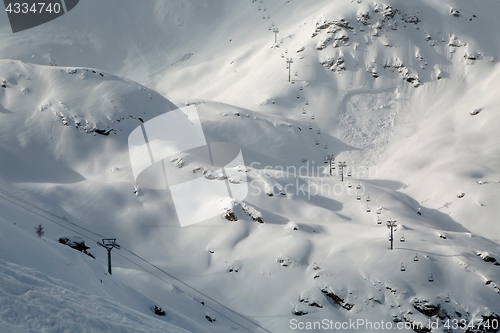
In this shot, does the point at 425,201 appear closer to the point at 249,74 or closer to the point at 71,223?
the point at 71,223

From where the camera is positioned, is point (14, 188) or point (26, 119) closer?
point (14, 188)

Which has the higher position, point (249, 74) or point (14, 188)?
point (249, 74)

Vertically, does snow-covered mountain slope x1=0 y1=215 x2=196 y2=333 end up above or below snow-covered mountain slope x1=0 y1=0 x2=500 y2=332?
below

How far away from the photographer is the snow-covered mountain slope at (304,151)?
127ft

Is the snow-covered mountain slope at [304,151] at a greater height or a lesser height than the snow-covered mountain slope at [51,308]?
greater

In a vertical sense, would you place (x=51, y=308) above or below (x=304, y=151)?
below

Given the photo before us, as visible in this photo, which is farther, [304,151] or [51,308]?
[304,151]

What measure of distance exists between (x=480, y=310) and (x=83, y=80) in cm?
4812

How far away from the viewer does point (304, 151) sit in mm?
62594

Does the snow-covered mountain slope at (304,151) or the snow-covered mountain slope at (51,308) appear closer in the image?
Result: the snow-covered mountain slope at (51,308)

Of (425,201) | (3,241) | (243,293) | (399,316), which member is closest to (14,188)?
(243,293)

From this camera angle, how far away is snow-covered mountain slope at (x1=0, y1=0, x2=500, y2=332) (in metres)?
38.6

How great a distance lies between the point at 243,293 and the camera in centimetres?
3856

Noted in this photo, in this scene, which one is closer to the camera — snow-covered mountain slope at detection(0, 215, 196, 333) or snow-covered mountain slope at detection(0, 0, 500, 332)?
snow-covered mountain slope at detection(0, 215, 196, 333)
